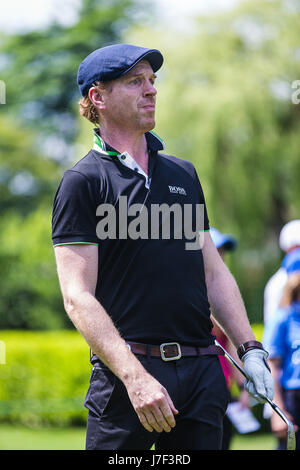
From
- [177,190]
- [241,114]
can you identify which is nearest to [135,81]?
[177,190]

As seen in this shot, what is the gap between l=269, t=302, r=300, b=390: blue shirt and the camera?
5004 millimetres

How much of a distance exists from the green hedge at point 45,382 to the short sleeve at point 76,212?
909cm

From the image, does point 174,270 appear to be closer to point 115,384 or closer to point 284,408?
point 115,384

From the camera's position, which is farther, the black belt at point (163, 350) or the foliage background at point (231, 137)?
the foliage background at point (231, 137)

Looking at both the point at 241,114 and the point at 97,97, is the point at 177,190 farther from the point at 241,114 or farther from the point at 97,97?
the point at 241,114

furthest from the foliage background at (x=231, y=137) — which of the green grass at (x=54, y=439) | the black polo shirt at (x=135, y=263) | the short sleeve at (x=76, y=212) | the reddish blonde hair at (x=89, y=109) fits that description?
the short sleeve at (x=76, y=212)

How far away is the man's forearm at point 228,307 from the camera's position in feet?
10.2

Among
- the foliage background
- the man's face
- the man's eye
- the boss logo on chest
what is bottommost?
the boss logo on chest

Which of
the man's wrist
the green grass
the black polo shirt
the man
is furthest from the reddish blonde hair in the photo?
the green grass

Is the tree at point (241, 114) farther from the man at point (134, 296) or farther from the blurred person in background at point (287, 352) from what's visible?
the man at point (134, 296)

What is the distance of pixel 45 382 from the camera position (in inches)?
468

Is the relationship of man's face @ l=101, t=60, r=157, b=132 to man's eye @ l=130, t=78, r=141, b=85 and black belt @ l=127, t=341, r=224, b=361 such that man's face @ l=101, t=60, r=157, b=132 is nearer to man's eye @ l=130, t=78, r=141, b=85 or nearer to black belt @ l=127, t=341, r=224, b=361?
man's eye @ l=130, t=78, r=141, b=85

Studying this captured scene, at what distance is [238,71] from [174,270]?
1564 centimetres

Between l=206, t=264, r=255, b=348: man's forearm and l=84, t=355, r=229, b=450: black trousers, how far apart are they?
249 millimetres
